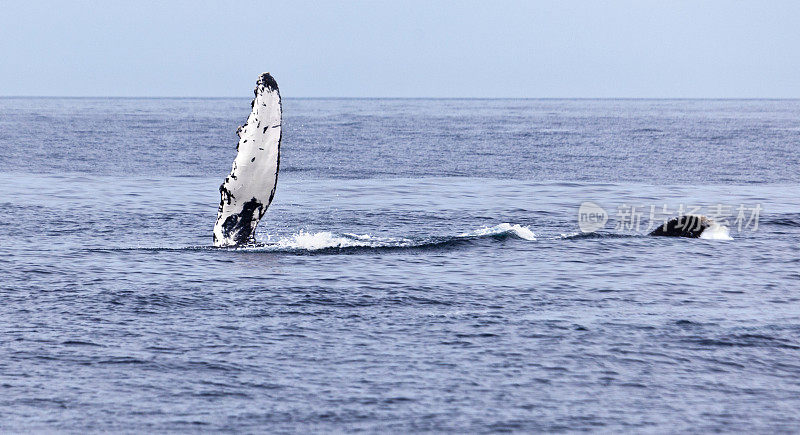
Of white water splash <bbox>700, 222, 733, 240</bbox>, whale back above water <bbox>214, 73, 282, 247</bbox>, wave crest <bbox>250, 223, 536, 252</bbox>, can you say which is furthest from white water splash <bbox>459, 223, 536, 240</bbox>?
whale back above water <bbox>214, 73, 282, 247</bbox>

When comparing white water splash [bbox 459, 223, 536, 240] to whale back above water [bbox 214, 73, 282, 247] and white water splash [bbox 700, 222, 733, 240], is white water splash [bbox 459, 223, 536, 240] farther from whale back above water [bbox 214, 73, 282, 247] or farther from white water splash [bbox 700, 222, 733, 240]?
whale back above water [bbox 214, 73, 282, 247]

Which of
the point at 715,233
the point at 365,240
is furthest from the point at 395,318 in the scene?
the point at 715,233

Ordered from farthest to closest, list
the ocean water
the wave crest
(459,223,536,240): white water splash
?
1. (459,223,536,240): white water splash
2. the wave crest
3. the ocean water

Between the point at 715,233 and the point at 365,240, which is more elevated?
the point at 715,233

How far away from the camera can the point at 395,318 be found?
15234 mm

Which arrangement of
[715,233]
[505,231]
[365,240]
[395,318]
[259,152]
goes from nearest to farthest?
[395,318] < [259,152] < [365,240] < [505,231] < [715,233]

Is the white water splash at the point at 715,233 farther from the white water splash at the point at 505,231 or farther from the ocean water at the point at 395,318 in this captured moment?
the white water splash at the point at 505,231

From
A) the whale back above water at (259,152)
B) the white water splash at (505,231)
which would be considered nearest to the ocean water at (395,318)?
the white water splash at (505,231)

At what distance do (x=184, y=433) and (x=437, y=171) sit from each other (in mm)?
36427

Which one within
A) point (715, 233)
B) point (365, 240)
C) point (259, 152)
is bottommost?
point (365, 240)

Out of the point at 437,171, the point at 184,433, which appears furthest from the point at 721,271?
the point at 437,171

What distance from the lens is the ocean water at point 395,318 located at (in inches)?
443

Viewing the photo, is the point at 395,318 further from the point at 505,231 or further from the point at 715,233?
the point at 715,233

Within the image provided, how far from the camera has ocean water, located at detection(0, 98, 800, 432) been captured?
11.2 metres
